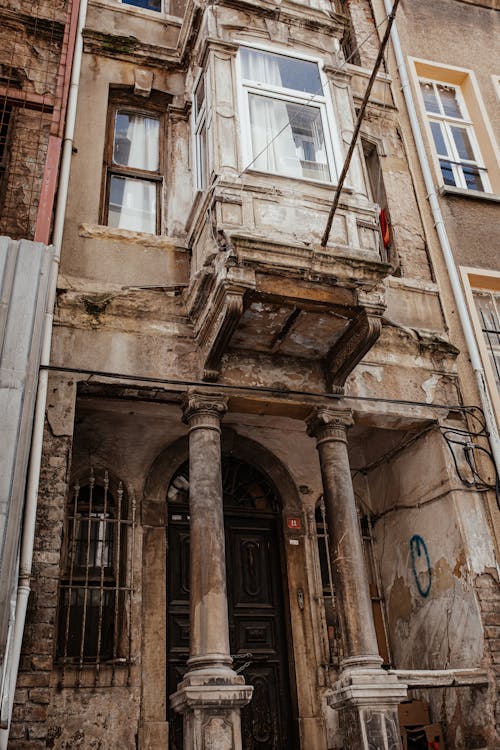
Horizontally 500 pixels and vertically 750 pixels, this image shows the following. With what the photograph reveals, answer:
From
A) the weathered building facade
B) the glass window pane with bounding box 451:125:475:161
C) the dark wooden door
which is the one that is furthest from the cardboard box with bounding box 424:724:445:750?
the glass window pane with bounding box 451:125:475:161

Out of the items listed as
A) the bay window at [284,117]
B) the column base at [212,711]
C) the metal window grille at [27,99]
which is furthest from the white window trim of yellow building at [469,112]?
the column base at [212,711]

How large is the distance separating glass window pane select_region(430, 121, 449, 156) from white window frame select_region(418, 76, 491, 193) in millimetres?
36

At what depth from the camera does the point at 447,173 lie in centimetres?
1057

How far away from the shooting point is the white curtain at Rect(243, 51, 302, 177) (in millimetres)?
7672

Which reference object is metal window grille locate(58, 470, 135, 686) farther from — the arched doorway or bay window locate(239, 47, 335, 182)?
bay window locate(239, 47, 335, 182)

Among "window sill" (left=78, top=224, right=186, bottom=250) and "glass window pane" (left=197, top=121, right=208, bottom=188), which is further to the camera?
"glass window pane" (left=197, top=121, right=208, bottom=188)

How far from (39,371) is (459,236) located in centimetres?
632

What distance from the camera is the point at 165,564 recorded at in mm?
7770

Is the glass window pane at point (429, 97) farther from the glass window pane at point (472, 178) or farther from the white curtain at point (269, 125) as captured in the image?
the white curtain at point (269, 125)

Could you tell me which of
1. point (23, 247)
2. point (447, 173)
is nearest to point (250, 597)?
point (23, 247)

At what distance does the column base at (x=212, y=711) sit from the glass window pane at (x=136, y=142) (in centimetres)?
635

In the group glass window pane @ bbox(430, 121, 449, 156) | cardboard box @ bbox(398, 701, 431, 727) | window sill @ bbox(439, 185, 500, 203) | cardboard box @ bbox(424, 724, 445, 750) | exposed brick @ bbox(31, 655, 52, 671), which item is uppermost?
glass window pane @ bbox(430, 121, 449, 156)

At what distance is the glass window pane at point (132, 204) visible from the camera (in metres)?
8.40

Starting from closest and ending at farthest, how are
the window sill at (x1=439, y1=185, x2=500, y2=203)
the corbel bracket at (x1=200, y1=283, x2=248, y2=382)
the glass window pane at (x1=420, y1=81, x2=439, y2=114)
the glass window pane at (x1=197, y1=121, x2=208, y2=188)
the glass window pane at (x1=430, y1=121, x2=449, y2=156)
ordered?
the corbel bracket at (x1=200, y1=283, x2=248, y2=382)
the glass window pane at (x1=197, y1=121, x2=208, y2=188)
the window sill at (x1=439, y1=185, x2=500, y2=203)
the glass window pane at (x1=430, y1=121, x2=449, y2=156)
the glass window pane at (x1=420, y1=81, x2=439, y2=114)
